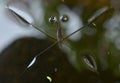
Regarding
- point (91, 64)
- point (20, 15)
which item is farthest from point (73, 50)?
point (20, 15)

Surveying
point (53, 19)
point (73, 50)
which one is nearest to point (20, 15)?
point (53, 19)

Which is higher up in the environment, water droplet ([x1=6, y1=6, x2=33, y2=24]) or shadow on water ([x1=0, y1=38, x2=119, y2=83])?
water droplet ([x1=6, y1=6, x2=33, y2=24])

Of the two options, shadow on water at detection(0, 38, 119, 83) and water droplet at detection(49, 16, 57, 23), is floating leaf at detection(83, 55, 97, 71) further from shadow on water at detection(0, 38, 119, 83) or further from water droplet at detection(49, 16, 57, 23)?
water droplet at detection(49, 16, 57, 23)

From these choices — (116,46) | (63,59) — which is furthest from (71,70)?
(116,46)

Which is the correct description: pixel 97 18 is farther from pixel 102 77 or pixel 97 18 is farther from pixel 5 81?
pixel 5 81

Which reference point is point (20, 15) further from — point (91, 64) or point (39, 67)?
point (91, 64)

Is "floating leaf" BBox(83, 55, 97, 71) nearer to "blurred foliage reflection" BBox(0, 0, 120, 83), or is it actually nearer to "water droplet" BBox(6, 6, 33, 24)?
"blurred foliage reflection" BBox(0, 0, 120, 83)

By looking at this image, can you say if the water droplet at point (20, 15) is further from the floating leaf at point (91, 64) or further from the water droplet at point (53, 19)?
the floating leaf at point (91, 64)

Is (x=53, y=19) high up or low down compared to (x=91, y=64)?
up

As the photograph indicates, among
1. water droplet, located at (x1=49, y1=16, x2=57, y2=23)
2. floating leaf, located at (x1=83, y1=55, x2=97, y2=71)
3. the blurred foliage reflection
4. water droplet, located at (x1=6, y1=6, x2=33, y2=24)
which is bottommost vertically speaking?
floating leaf, located at (x1=83, y1=55, x2=97, y2=71)

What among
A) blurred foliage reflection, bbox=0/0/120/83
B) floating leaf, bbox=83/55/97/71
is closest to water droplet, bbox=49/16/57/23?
blurred foliage reflection, bbox=0/0/120/83

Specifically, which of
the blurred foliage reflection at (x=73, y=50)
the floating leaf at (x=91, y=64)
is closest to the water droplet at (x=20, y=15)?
the blurred foliage reflection at (x=73, y=50)
